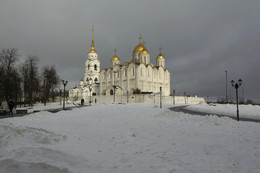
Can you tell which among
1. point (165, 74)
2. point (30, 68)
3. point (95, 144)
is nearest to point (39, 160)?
point (95, 144)

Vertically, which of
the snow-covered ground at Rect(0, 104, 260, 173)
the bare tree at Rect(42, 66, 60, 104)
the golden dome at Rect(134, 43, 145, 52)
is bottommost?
the snow-covered ground at Rect(0, 104, 260, 173)

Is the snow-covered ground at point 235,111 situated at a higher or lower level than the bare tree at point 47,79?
lower

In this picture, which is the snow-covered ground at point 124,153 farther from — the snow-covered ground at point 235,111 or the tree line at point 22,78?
the tree line at point 22,78

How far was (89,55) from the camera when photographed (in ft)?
252

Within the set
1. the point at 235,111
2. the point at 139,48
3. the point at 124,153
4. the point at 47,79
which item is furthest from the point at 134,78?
the point at 124,153

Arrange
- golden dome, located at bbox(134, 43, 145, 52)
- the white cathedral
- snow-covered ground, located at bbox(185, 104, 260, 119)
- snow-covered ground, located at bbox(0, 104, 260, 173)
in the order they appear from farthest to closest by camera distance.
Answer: golden dome, located at bbox(134, 43, 145, 52)
the white cathedral
snow-covered ground, located at bbox(185, 104, 260, 119)
snow-covered ground, located at bbox(0, 104, 260, 173)

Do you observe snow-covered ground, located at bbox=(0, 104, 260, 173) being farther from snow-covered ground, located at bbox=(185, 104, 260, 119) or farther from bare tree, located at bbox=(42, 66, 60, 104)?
bare tree, located at bbox=(42, 66, 60, 104)

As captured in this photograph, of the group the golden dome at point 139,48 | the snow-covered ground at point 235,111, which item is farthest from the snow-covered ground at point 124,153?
the golden dome at point 139,48

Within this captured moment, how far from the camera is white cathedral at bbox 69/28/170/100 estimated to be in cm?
5550

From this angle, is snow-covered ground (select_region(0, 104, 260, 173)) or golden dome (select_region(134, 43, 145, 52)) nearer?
snow-covered ground (select_region(0, 104, 260, 173))

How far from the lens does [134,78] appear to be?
5512 centimetres

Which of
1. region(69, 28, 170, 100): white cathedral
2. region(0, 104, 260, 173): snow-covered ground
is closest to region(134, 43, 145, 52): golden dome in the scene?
region(69, 28, 170, 100): white cathedral

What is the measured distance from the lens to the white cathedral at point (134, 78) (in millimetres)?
55500

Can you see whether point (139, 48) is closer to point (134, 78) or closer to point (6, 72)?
point (134, 78)
